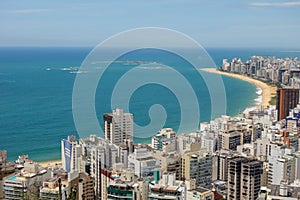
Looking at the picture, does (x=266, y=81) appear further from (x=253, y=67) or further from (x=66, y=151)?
(x=66, y=151)

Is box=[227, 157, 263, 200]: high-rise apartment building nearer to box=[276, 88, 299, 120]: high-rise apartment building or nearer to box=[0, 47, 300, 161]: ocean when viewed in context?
box=[0, 47, 300, 161]: ocean

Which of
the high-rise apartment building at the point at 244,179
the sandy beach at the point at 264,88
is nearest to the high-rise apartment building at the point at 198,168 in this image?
the high-rise apartment building at the point at 244,179

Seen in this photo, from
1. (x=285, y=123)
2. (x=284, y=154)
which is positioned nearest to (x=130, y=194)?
(x=284, y=154)

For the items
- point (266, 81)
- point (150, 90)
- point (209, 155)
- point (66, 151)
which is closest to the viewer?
point (209, 155)

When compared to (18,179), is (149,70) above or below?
above

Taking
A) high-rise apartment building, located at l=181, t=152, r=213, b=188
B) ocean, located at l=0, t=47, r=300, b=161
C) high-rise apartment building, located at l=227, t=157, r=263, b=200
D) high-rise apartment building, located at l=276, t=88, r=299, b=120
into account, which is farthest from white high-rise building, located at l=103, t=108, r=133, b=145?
high-rise apartment building, located at l=276, t=88, r=299, b=120

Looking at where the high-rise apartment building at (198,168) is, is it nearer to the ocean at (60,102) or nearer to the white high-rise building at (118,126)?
the ocean at (60,102)

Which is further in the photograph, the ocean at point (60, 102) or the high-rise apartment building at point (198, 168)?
the ocean at point (60, 102)

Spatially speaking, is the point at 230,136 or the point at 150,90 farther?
the point at 150,90
